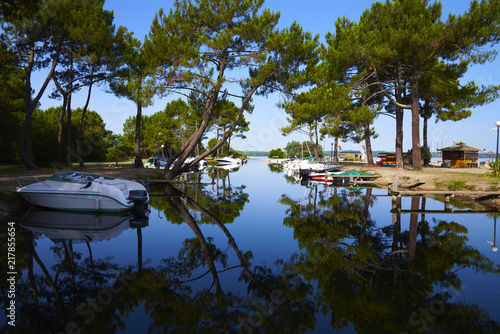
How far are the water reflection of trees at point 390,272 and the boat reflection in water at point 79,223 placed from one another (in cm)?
510

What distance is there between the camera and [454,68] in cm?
2666

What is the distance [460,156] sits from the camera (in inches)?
1512

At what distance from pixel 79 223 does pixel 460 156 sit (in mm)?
40518

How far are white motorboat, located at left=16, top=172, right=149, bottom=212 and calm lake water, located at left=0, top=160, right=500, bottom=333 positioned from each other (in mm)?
392

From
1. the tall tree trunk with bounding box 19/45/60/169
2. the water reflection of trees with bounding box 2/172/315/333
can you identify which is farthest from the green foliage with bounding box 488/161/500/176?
the tall tree trunk with bounding box 19/45/60/169

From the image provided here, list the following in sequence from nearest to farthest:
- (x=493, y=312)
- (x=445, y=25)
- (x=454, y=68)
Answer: (x=493, y=312) < (x=445, y=25) < (x=454, y=68)

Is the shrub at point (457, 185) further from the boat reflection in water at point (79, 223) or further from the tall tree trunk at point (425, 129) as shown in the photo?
the tall tree trunk at point (425, 129)

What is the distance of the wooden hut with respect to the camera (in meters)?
37.9

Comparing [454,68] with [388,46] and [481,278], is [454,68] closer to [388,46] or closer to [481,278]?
[388,46]

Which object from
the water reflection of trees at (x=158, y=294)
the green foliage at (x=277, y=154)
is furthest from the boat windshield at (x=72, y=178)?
the green foliage at (x=277, y=154)

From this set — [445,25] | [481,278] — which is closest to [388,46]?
[445,25]

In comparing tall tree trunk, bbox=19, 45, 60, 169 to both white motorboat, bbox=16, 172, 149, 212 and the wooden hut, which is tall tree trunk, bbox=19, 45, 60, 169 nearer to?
white motorboat, bbox=16, 172, 149, 212

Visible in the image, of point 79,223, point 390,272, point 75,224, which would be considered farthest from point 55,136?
point 390,272

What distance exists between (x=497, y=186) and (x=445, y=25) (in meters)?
11.3
